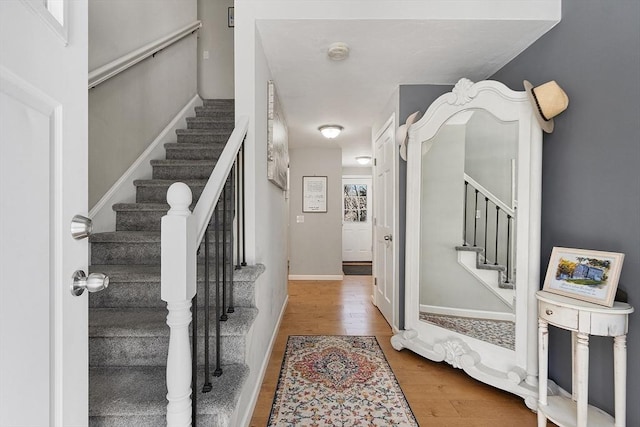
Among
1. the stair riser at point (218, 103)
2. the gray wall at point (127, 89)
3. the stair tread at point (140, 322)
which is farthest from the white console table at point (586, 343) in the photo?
the stair riser at point (218, 103)

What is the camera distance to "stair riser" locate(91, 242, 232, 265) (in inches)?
77.6

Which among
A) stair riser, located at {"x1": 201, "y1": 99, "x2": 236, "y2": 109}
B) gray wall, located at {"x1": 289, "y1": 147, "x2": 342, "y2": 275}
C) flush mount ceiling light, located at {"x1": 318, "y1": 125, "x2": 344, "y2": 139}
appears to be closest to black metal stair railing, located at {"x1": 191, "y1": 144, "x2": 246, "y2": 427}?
stair riser, located at {"x1": 201, "y1": 99, "x2": 236, "y2": 109}

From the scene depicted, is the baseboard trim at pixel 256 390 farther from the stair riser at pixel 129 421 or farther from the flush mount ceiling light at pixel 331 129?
the flush mount ceiling light at pixel 331 129

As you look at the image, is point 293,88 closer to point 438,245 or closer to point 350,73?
point 350,73

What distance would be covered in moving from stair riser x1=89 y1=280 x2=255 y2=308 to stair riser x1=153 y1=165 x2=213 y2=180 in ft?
3.61

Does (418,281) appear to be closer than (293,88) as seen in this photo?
Yes

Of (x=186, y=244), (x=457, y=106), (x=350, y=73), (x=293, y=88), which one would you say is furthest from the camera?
(x=293, y=88)

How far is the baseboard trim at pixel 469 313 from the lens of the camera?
200cm

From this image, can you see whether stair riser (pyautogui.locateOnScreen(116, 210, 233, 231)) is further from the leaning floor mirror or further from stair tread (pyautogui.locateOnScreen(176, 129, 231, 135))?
the leaning floor mirror

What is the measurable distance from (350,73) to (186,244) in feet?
6.96

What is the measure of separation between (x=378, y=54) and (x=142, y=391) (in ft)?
7.79

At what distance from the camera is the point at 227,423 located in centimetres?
118
